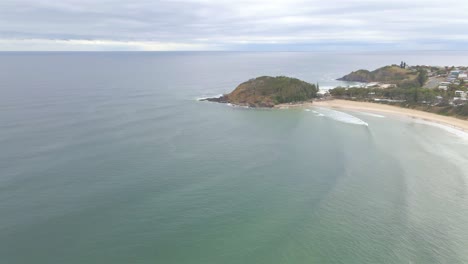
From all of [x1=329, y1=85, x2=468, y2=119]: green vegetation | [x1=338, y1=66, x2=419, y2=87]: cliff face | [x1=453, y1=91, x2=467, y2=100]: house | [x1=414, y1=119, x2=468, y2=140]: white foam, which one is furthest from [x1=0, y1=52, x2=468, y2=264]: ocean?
[x1=338, y1=66, x2=419, y2=87]: cliff face

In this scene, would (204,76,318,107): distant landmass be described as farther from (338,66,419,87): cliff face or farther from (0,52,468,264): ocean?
(338,66,419,87): cliff face

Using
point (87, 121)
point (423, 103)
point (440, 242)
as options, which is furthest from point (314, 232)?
point (423, 103)

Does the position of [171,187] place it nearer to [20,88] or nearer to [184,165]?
[184,165]

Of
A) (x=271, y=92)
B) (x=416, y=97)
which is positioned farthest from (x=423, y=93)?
(x=271, y=92)

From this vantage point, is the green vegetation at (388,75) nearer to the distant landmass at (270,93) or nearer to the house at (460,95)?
the house at (460,95)

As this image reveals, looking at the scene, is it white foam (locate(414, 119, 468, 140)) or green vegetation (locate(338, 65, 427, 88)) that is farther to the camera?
green vegetation (locate(338, 65, 427, 88))
